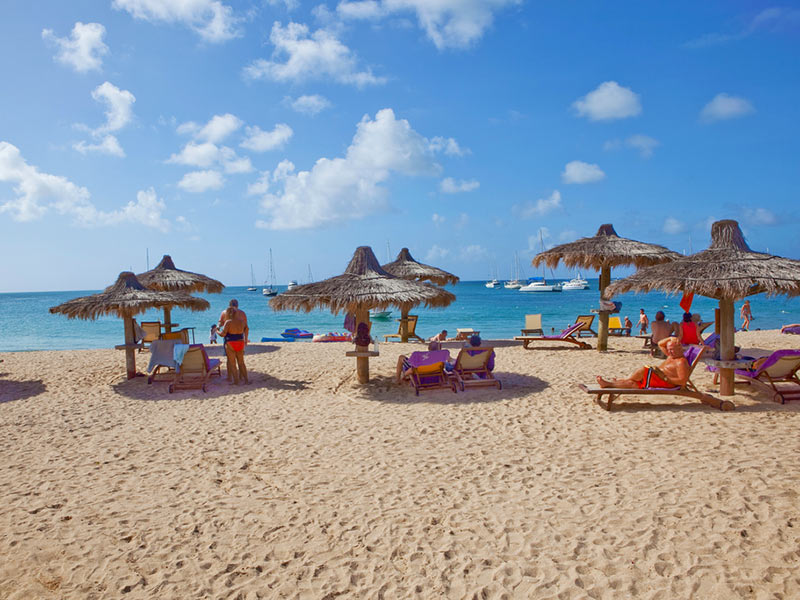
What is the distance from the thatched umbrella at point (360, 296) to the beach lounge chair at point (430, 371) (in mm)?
805

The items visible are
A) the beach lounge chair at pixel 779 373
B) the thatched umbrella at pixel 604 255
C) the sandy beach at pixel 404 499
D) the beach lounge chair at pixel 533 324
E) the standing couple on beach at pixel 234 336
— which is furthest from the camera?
the beach lounge chair at pixel 533 324

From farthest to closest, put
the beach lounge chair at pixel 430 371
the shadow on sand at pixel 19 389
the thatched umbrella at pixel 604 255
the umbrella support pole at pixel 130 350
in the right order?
the thatched umbrella at pixel 604 255 < the umbrella support pole at pixel 130 350 < the shadow on sand at pixel 19 389 < the beach lounge chair at pixel 430 371

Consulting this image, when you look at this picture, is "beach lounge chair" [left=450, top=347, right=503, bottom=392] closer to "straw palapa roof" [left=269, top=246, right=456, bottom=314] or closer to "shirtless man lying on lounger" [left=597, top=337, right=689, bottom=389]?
"straw palapa roof" [left=269, top=246, right=456, bottom=314]

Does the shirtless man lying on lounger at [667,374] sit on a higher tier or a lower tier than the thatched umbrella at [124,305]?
lower

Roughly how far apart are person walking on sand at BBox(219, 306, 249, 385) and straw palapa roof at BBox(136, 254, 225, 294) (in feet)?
16.6

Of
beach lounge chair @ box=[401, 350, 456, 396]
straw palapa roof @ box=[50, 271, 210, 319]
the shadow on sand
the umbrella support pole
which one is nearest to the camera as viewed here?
beach lounge chair @ box=[401, 350, 456, 396]

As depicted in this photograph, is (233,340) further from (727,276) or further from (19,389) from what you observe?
(727,276)

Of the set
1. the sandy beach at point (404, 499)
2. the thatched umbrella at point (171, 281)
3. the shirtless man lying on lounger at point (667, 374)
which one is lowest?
the sandy beach at point (404, 499)

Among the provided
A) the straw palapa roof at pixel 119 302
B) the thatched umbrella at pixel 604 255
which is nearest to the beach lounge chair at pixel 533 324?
the thatched umbrella at pixel 604 255

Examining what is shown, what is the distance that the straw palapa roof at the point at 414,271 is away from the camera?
13.1 meters

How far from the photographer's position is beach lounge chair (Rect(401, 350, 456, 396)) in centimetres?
712

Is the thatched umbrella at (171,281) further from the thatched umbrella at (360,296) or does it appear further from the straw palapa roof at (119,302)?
the thatched umbrella at (360,296)

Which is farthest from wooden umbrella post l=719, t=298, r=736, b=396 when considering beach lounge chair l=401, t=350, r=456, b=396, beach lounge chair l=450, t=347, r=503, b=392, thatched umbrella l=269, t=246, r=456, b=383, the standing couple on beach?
the standing couple on beach

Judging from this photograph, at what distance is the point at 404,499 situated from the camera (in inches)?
144
